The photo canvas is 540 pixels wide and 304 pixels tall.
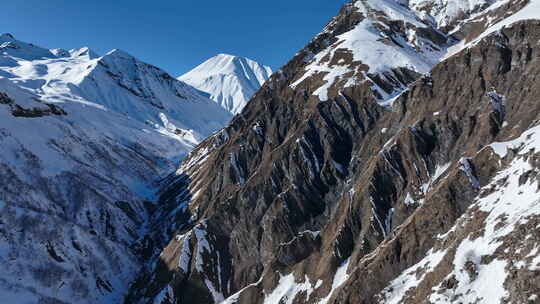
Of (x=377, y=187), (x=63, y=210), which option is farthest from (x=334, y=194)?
(x=63, y=210)

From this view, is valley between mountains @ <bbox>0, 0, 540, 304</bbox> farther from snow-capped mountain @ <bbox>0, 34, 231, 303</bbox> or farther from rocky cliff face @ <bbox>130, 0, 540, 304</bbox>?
snow-capped mountain @ <bbox>0, 34, 231, 303</bbox>

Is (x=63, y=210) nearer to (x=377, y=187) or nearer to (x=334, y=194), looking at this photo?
(x=334, y=194)

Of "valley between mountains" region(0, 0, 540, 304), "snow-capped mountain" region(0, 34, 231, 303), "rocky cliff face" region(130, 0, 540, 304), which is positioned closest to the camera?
"rocky cliff face" region(130, 0, 540, 304)

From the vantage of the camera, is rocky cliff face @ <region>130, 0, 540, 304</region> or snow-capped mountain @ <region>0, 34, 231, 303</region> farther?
snow-capped mountain @ <region>0, 34, 231, 303</region>

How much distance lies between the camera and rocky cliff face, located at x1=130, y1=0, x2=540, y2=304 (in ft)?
159

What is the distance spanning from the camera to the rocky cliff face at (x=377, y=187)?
48.5 metres

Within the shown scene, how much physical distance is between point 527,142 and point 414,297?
23498 millimetres

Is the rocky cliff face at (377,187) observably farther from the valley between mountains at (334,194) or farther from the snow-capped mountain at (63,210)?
the snow-capped mountain at (63,210)

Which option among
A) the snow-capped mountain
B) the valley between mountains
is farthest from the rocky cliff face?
the snow-capped mountain

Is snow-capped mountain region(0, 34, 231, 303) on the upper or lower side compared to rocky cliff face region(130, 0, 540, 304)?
upper

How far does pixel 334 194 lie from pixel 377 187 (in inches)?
523

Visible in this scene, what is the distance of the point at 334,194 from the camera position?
84625 millimetres

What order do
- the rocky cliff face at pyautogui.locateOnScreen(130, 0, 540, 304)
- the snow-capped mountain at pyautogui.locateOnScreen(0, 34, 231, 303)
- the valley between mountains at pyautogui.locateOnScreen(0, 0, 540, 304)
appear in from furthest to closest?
the snow-capped mountain at pyautogui.locateOnScreen(0, 34, 231, 303) → the valley between mountains at pyautogui.locateOnScreen(0, 0, 540, 304) → the rocky cliff face at pyautogui.locateOnScreen(130, 0, 540, 304)

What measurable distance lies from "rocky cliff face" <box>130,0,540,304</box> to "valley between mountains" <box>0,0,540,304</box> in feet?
0.87
